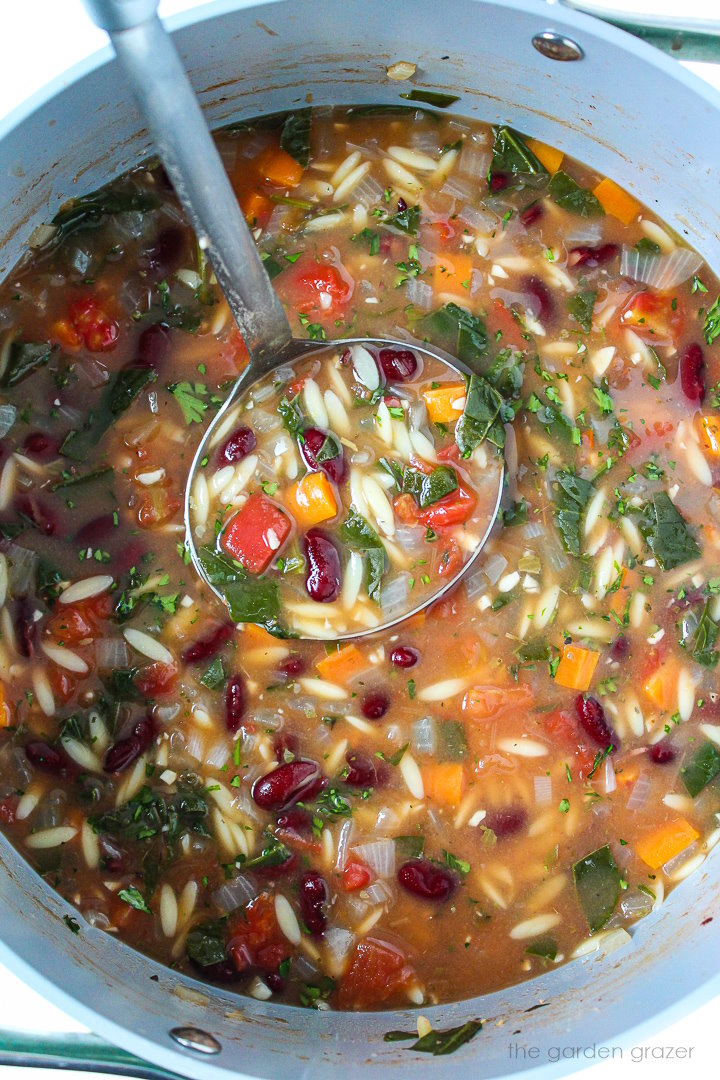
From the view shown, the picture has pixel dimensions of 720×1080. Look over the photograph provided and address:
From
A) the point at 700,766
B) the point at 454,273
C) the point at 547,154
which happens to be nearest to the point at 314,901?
the point at 700,766

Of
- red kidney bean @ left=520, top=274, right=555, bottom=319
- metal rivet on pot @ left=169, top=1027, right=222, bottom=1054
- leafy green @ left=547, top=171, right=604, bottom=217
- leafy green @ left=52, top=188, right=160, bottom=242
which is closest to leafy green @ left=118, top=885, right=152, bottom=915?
metal rivet on pot @ left=169, top=1027, right=222, bottom=1054

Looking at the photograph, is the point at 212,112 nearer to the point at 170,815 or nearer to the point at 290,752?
the point at 290,752

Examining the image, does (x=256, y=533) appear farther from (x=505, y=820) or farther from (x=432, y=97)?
(x=432, y=97)

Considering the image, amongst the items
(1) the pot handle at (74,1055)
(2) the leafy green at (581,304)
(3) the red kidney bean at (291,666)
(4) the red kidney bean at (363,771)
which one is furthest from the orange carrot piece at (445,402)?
(1) the pot handle at (74,1055)

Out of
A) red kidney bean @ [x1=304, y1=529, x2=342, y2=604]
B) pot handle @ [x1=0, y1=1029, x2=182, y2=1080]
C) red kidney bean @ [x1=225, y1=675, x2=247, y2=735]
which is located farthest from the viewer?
red kidney bean @ [x1=225, y1=675, x2=247, y2=735]

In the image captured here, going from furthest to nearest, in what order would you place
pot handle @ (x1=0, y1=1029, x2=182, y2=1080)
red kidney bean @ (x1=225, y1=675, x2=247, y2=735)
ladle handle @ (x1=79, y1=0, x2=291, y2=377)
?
1. red kidney bean @ (x1=225, y1=675, x2=247, y2=735)
2. pot handle @ (x1=0, y1=1029, x2=182, y2=1080)
3. ladle handle @ (x1=79, y1=0, x2=291, y2=377)

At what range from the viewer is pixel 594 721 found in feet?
11.0

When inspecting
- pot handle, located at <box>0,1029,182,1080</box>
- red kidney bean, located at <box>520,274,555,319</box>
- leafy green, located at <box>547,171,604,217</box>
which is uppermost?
leafy green, located at <box>547,171,604,217</box>

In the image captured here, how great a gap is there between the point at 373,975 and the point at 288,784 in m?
0.74

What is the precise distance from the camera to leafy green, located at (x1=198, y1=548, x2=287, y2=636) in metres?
3.26

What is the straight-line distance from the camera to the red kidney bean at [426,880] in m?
3.34

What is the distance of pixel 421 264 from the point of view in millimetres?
3334

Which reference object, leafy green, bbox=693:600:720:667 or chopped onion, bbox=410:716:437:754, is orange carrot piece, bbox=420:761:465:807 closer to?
chopped onion, bbox=410:716:437:754

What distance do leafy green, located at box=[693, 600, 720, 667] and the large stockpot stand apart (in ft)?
2.28
